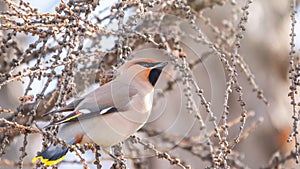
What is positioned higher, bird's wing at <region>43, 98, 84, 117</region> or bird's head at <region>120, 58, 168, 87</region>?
bird's head at <region>120, 58, 168, 87</region>

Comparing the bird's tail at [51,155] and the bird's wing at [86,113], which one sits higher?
the bird's wing at [86,113]

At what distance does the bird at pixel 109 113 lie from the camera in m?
2.33

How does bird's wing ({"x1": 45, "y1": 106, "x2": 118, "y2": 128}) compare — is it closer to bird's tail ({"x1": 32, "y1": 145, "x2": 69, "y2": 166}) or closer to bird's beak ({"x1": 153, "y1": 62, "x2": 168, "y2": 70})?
bird's tail ({"x1": 32, "y1": 145, "x2": 69, "y2": 166})

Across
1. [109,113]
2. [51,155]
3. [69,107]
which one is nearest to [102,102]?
[109,113]

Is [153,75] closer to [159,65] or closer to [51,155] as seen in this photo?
[159,65]

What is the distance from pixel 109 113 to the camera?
241cm

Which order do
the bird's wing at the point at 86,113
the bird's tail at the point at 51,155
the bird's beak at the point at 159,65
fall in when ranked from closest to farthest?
the bird's tail at the point at 51,155 → the bird's wing at the point at 86,113 → the bird's beak at the point at 159,65

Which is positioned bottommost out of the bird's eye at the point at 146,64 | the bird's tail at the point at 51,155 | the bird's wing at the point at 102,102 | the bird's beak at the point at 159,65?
the bird's tail at the point at 51,155

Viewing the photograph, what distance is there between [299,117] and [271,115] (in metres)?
3.07

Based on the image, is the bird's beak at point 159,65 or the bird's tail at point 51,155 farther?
the bird's beak at point 159,65

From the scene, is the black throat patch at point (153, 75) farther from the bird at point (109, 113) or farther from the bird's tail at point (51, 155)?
the bird's tail at point (51, 155)

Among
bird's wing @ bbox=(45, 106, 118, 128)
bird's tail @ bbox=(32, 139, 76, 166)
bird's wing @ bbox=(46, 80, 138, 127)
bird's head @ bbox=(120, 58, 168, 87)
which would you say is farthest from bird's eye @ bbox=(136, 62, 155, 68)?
bird's tail @ bbox=(32, 139, 76, 166)

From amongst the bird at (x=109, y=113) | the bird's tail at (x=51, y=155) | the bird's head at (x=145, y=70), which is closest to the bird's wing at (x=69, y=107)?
the bird at (x=109, y=113)

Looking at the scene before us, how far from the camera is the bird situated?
233 centimetres
